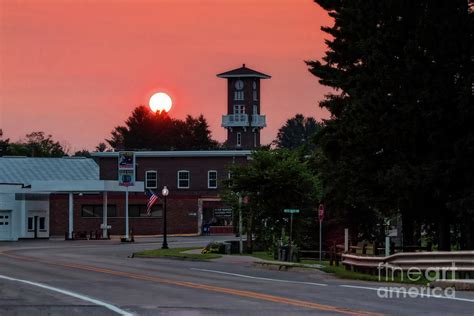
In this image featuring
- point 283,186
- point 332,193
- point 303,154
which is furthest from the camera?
point 303,154

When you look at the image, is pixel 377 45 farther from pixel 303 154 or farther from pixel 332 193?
pixel 303 154

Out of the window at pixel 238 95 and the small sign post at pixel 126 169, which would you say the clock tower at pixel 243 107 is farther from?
the small sign post at pixel 126 169

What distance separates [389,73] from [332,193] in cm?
1024

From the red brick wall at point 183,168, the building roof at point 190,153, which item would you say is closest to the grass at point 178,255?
the building roof at point 190,153

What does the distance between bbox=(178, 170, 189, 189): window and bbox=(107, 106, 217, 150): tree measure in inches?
2258

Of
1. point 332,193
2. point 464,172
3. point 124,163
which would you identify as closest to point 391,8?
point 464,172

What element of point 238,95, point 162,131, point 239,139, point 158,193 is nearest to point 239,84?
point 238,95

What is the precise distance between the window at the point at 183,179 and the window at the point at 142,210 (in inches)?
235

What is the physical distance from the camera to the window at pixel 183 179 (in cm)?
9369

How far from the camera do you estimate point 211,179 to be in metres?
93.4

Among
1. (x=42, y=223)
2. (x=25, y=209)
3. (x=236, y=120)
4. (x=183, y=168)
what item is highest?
(x=236, y=120)

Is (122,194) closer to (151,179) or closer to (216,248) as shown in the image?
(151,179)

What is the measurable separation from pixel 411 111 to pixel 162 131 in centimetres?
12843

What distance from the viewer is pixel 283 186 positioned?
152ft
